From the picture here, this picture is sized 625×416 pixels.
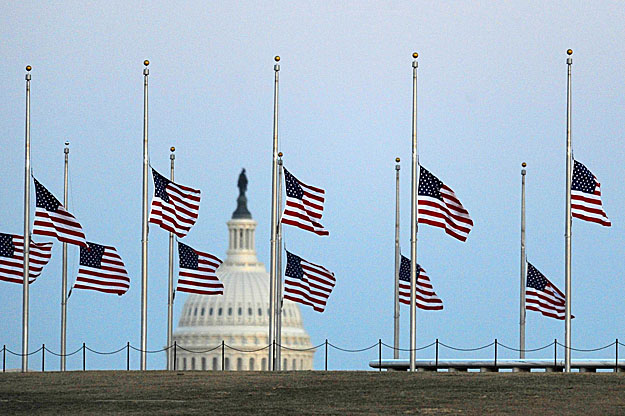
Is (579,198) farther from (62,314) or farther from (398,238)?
(62,314)

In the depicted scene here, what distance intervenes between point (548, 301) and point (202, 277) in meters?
10.8

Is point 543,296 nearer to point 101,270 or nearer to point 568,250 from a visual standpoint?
point 568,250

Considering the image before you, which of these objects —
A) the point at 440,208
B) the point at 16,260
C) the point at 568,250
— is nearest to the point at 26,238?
the point at 16,260

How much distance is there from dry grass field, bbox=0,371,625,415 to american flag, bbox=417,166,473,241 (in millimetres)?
5515

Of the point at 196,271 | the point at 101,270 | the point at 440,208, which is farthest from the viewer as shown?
the point at 196,271

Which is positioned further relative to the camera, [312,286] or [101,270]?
[312,286]

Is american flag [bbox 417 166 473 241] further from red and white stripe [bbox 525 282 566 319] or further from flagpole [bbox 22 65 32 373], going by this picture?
flagpole [bbox 22 65 32 373]

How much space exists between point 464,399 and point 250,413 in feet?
15.0

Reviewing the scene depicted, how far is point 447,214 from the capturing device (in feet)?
152

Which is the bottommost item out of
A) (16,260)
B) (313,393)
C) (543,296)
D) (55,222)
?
(313,393)

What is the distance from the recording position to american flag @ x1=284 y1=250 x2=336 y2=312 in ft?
172

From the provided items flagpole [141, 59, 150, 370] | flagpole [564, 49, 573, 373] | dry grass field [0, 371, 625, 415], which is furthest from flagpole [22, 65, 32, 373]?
flagpole [564, 49, 573, 373]

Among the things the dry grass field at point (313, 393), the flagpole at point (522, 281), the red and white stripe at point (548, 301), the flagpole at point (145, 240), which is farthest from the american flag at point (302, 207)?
the flagpole at point (522, 281)

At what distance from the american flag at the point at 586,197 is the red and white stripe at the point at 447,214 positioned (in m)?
3.00
